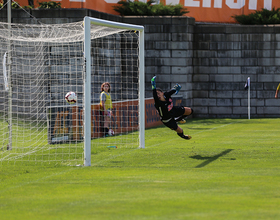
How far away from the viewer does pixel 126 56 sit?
22.2m

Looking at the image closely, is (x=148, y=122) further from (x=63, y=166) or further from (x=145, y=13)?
(x=63, y=166)

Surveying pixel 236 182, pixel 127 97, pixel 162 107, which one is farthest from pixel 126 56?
pixel 236 182

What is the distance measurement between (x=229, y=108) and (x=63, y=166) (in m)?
15.5

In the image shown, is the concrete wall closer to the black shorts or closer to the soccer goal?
the soccer goal

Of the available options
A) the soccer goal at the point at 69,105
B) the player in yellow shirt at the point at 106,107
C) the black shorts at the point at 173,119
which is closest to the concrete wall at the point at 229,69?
the soccer goal at the point at 69,105

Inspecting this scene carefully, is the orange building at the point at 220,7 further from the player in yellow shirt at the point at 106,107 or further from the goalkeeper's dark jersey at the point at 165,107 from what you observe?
the goalkeeper's dark jersey at the point at 165,107

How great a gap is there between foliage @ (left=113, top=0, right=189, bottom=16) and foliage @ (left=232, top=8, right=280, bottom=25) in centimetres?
371

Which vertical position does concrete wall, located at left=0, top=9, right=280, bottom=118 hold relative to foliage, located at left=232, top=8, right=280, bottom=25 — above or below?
below

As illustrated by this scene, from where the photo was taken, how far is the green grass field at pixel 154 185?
585cm

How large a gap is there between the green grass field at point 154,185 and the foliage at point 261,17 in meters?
13.8

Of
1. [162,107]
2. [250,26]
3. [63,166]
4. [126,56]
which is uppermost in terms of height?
[250,26]

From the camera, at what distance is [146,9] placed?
2306cm

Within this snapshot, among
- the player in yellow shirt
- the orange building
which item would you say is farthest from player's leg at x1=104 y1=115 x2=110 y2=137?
the orange building

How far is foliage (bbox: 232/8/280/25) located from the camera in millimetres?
24266
